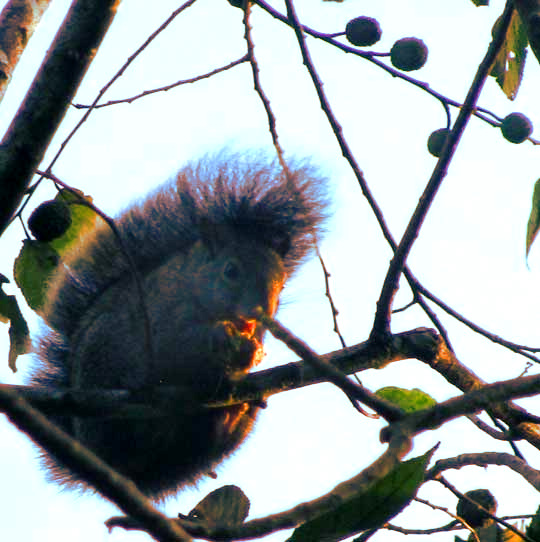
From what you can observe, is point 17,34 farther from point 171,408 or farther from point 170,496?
point 170,496

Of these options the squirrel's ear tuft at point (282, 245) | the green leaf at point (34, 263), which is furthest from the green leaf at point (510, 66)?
the green leaf at point (34, 263)

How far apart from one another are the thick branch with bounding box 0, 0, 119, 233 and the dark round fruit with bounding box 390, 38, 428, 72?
33.3 inches

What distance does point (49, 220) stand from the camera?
2102 millimetres

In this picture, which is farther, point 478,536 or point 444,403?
point 478,536

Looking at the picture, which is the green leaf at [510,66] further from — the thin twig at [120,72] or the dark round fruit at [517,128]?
the thin twig at [120,72]

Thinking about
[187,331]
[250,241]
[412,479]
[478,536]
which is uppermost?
[250,241]

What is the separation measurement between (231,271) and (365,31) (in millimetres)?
842

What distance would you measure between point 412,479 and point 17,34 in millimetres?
1648

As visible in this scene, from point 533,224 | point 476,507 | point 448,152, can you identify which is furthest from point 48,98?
point 476,507

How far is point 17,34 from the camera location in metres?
2.12

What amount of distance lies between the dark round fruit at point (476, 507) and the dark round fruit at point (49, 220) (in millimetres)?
1310

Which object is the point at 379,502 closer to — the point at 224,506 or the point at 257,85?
the point at 224,506

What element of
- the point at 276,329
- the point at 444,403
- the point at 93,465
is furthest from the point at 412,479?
the point at 93,465

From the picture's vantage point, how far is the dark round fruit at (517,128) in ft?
7.27
